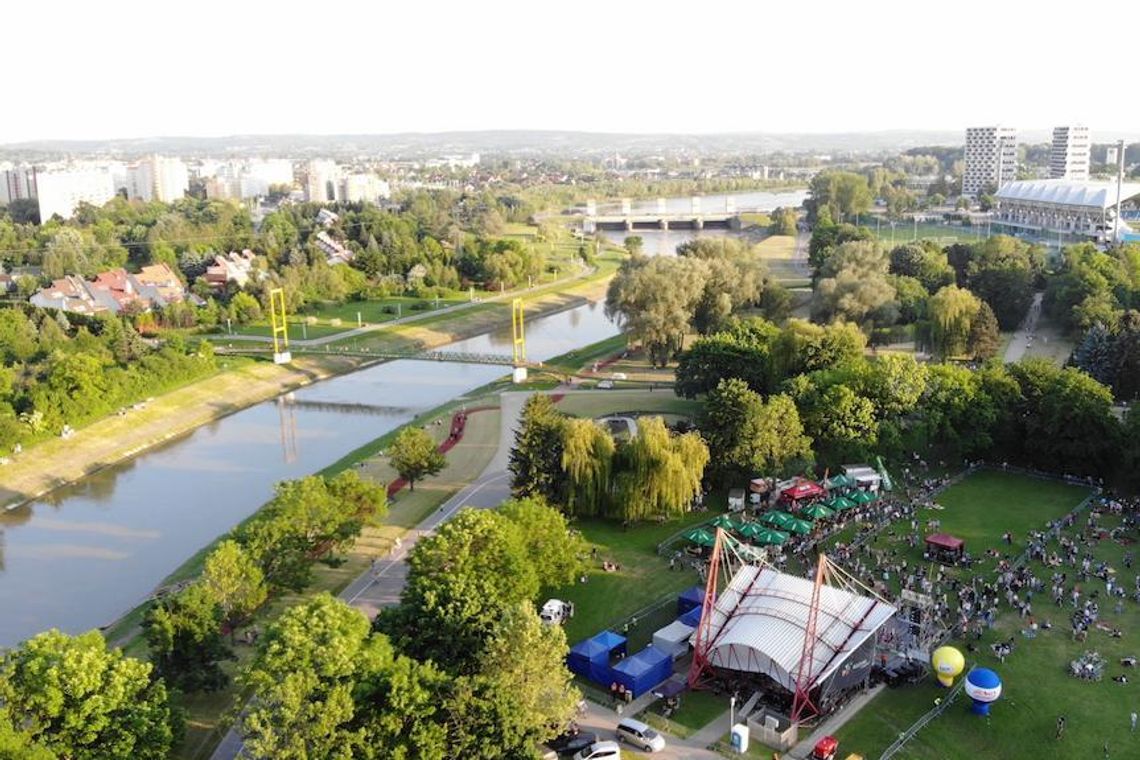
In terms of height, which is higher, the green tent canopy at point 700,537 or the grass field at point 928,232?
the grass field at point 928,232

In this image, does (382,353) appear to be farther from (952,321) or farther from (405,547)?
(952,321)

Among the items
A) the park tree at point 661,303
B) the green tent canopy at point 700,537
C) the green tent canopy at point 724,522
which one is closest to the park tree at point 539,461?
the green tent canopy at point 700,537

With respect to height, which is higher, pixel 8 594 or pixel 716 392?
pixel 716 392

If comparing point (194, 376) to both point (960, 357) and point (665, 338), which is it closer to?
point (665, 338)

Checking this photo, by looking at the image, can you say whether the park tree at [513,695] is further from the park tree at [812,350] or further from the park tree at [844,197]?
the park tree at [844,197]

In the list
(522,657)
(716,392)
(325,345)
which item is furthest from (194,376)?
(522,657)

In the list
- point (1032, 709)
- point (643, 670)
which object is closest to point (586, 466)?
point (643, 670)
